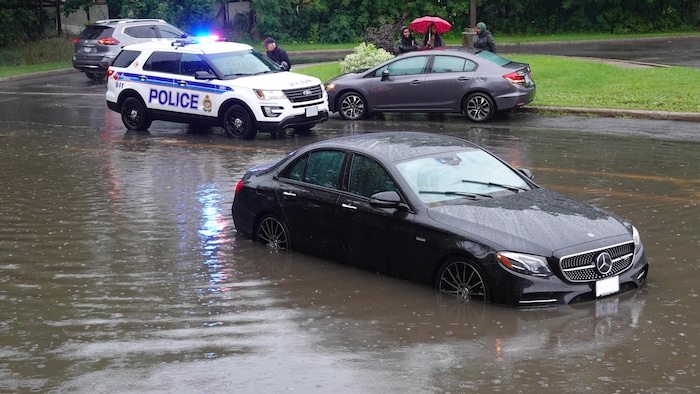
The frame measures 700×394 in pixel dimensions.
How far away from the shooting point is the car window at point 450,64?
20688 millimetres

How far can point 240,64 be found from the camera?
20.1 m

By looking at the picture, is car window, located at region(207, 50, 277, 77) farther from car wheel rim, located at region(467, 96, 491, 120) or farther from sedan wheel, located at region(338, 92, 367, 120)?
car wheel rim, located at region(467, 96, 491, 120)

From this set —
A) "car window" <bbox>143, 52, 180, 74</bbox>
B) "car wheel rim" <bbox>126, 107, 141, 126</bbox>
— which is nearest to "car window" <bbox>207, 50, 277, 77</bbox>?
"car window" <bbox>143, 52, 180, 74</bbox>

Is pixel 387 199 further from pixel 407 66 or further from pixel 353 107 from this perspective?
pixel 353 107

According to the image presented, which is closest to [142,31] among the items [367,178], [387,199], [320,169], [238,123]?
[238,123]

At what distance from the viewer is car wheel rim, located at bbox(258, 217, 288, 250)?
10914mm

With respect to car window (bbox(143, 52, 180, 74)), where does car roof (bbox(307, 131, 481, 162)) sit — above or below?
below

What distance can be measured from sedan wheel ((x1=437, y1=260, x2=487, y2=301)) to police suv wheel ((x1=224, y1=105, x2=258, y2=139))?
1061 centimetres

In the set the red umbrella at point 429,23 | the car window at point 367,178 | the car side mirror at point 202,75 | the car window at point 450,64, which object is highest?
the red umbrella at point 429,23

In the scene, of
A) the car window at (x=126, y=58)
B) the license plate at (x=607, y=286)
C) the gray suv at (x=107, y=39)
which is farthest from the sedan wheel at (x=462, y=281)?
the gray suv at (x=107, y=39)

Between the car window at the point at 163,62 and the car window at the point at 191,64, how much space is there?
0.14 metres

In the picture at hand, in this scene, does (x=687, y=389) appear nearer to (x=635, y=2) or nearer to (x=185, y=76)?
(x=185, y=76)

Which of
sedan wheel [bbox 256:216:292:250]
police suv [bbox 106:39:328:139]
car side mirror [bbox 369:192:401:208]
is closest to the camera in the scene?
car side mirror [bbox 369:192:401:208]

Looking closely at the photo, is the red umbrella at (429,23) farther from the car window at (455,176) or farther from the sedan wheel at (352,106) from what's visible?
the car window at (455,176)
